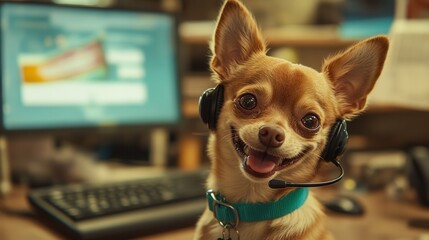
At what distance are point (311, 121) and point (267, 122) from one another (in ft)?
0.23

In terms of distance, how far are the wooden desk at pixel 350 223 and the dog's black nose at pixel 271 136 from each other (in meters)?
0.34

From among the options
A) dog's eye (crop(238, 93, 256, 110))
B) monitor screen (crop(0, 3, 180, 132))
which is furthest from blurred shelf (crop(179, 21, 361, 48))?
dog's eye (crop(238, 93, 256, 110))

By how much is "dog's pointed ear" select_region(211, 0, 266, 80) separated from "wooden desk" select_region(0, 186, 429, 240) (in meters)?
0.32

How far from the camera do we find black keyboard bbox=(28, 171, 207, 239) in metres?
0.96

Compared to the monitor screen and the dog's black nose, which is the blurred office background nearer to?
the monitor screen

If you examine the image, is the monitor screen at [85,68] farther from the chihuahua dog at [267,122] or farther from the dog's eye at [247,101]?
the dog's eye at [247,101]

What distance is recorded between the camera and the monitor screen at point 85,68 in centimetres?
123

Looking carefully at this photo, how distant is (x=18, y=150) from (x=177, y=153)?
0.52m

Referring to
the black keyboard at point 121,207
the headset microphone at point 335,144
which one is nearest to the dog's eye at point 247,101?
the headset microphone at point 335,144

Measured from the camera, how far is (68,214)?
3.24ft

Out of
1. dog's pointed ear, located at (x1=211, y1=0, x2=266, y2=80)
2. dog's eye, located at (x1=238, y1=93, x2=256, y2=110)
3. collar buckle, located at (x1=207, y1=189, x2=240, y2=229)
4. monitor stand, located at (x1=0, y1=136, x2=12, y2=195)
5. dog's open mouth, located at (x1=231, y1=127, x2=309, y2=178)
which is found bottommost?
monitor stand, located at (x1=0, y1=136, x2=12, y2=195)

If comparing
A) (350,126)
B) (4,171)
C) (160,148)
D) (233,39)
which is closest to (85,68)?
(4,171)

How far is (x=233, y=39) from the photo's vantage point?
2.65ft

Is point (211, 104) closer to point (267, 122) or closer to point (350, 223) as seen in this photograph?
point (267, 122)
